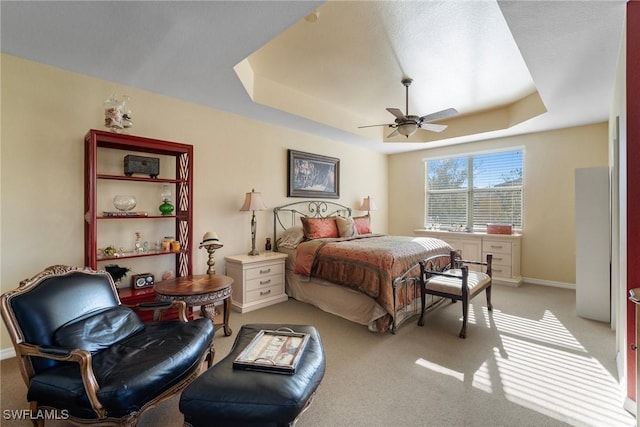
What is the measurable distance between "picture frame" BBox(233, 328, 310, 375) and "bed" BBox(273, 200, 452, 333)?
1340 mm

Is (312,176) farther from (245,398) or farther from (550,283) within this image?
(550,283)

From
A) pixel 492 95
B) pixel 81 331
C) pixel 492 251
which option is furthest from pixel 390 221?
pixel 81 331

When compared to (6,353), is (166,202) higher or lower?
higher

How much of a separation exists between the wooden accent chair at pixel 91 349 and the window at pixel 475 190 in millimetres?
5318

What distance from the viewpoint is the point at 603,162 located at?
14.1ft

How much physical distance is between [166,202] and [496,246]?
5.21 meters

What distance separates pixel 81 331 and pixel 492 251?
558 cm

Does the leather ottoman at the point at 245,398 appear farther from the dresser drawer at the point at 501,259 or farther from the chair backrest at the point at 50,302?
the dresser drawer at the point at 501,259

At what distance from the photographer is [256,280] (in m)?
3.65

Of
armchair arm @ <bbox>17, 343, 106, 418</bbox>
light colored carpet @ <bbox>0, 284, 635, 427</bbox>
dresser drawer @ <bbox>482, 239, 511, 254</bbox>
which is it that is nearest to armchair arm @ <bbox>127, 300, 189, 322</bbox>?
light colored carpet @ <bbox>0, 284, 635, 427</bbox>

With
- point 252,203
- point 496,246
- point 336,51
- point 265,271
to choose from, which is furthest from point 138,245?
point 496,246

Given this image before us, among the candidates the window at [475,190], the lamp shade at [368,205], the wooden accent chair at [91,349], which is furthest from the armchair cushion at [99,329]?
the window at [475,190]

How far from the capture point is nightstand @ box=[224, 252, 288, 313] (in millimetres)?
3534

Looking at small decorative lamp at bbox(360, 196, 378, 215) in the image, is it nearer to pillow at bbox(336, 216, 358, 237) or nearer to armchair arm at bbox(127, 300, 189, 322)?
pillow at bbox(336, 216, 358, 237)
